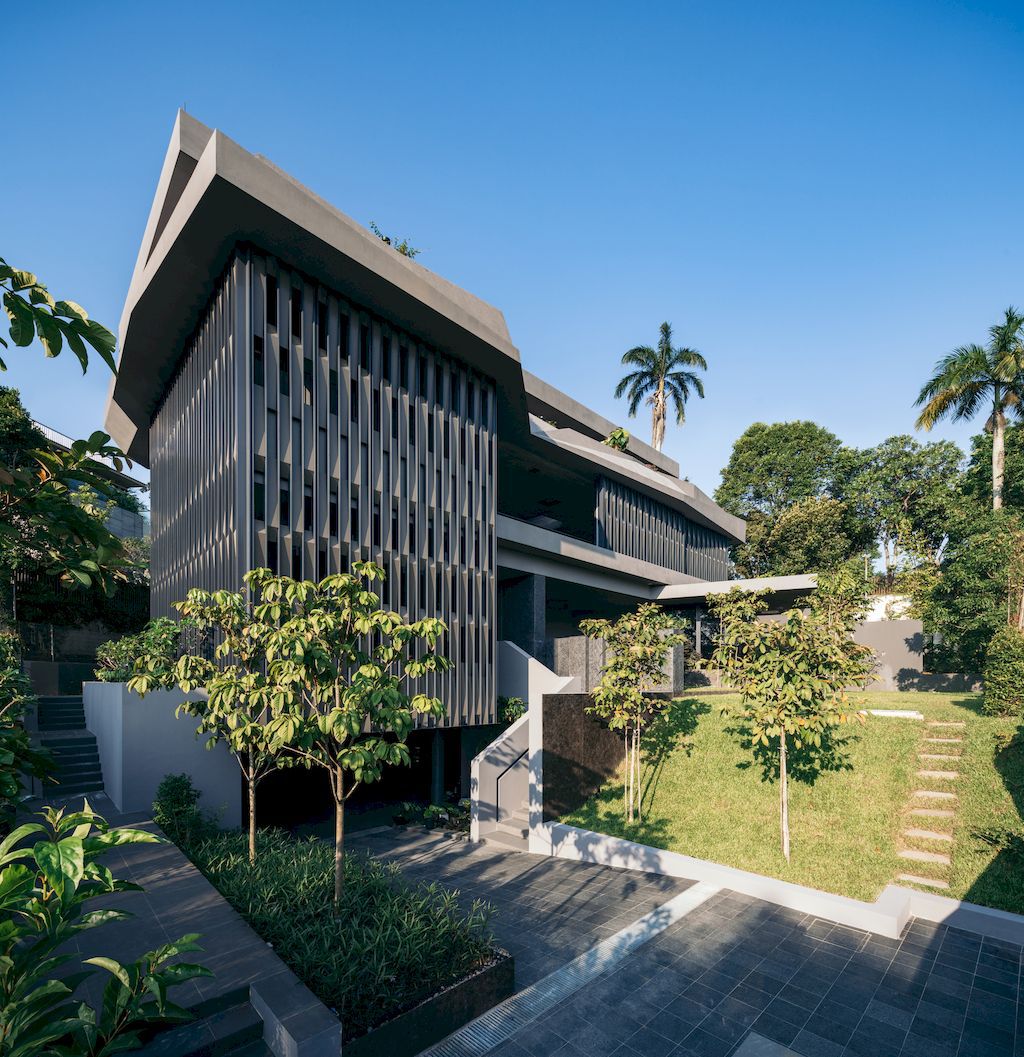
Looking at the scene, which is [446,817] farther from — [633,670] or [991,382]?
[991,382]

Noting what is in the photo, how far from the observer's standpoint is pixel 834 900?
861 cm

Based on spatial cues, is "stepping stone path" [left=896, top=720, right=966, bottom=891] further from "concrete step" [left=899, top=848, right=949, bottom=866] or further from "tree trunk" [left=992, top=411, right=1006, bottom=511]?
"tree trunk" [left=992, top=411, right=1006, bottom=511]

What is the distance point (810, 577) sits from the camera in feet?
78.3

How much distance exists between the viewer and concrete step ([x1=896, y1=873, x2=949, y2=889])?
8913 millimetres

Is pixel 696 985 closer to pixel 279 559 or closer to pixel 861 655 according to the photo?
pixel 861 655

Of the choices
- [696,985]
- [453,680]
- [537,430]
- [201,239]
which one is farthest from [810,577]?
[201,239]

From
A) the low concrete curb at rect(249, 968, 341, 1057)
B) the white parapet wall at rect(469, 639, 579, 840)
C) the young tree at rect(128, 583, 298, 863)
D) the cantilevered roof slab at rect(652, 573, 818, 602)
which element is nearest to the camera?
the low concrete curb at rect(249, 968, 341, 1057)

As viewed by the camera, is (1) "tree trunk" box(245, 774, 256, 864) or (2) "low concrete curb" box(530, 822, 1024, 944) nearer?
(2) "low concrete curb" box(530, 822, 1024, 944)

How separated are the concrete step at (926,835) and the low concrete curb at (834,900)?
1.46 meters

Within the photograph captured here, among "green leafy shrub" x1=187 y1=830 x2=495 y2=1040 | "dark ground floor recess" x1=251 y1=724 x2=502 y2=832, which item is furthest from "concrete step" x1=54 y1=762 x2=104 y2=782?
"green leafy shrub" x1=187 y1=830 x2=495 y2=1040

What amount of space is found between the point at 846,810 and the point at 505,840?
676cm

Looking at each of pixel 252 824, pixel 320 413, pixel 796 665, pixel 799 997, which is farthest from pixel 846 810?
pixel 320 413

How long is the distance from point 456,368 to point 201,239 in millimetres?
6444

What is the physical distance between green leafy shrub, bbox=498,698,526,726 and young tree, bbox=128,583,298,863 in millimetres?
6694
